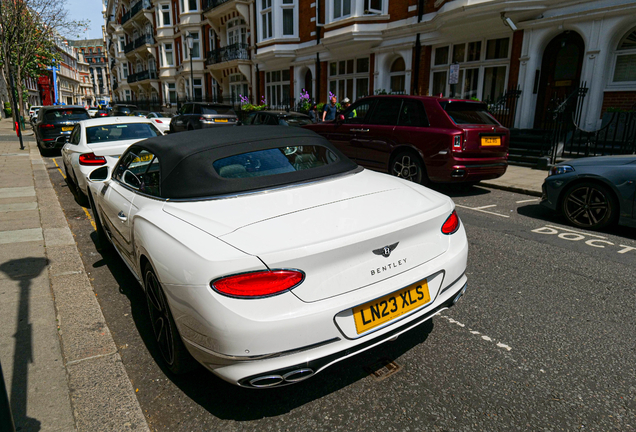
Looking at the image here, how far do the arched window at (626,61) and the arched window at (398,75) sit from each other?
26.3 ft

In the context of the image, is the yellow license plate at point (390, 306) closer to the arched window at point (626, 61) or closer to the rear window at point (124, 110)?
the arched window at point (626, 61)

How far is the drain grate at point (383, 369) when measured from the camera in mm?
2689

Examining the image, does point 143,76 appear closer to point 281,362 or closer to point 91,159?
point 91,159

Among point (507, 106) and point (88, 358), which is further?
point (507, 106)

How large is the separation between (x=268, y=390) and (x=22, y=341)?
71.2 inches

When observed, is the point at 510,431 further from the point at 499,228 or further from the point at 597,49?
the point at 597,49

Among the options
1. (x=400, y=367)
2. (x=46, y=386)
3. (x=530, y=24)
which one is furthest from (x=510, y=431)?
(x=530, y=24)

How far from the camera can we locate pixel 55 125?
48.5 ft

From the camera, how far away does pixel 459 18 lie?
14.0 meters

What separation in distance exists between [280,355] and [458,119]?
6872 millimetres

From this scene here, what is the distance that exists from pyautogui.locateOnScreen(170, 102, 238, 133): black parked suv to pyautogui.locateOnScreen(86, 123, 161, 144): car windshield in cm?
925

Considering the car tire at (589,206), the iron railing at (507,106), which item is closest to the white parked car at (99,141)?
the car tire at (589,206)

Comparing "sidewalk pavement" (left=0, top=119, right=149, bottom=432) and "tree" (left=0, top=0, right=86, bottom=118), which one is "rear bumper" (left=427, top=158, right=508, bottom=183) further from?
"tree" (left=0, top=0, right=86, bottom=118)

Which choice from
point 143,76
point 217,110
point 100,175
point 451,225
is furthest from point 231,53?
point 451,225
